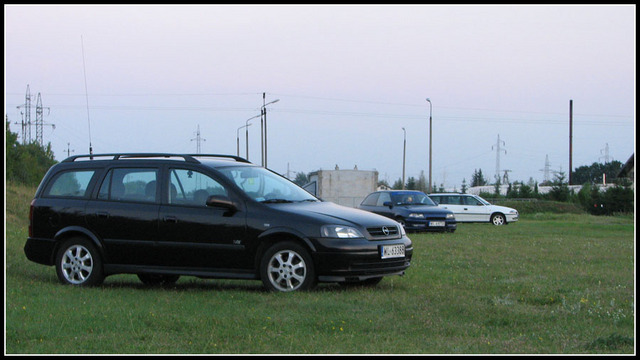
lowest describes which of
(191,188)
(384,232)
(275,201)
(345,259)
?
(345,259)

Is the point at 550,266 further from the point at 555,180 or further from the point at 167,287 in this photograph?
the point at 555,180

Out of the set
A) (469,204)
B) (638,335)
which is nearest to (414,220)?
(469,204)

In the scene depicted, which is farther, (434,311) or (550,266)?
(550,266)

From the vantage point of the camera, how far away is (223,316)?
7516 millimetres

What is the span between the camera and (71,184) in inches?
428

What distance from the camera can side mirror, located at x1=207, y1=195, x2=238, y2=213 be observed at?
962cm

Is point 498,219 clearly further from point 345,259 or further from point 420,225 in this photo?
point 345,259

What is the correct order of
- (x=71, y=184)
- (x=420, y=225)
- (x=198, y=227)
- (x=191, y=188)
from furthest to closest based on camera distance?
(x=420, y=225) → (x=71, y=184) → (x=191, y=188) → (x=198, y=227)

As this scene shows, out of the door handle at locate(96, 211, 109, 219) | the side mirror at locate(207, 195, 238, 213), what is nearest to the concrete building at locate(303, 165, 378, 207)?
the door handle at locate(96, 211, 109, 219)

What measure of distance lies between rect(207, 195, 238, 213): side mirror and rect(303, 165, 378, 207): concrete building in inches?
1352

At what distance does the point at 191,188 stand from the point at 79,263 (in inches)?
73.8

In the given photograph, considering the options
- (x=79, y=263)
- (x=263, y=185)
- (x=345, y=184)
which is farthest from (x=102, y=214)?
(x=345, y=184)

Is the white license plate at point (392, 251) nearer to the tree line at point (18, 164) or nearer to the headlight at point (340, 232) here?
the headlight at point (340, 232)

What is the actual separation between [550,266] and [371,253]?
4.74 metres
